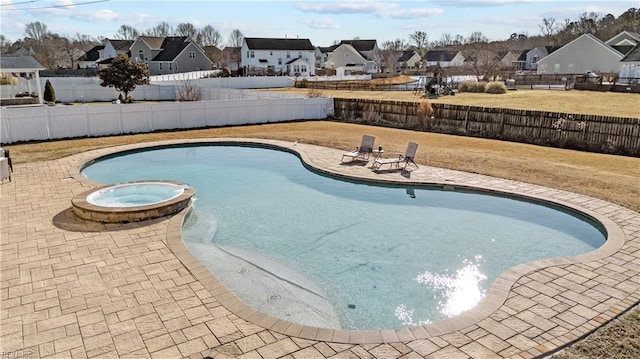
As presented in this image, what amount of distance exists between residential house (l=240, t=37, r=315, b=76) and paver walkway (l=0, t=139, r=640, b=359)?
178 ft

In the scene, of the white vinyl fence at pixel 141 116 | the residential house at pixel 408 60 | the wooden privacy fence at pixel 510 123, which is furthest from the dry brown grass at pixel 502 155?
the residential house at pixel 408 60

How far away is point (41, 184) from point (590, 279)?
1183 centimetres

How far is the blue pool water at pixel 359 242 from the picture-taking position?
19.6 feet

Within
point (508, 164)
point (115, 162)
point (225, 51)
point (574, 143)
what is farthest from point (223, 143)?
point (225, 51)

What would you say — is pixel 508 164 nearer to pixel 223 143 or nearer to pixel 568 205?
pixel 568 205

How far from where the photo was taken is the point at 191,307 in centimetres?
527

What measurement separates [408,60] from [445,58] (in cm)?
747

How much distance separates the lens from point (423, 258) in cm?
744

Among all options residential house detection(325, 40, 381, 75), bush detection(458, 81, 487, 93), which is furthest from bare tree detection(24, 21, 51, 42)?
bush detection(458, 81, 487, 93)

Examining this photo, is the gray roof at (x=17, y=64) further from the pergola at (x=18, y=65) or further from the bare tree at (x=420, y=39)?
the bare tree at (x=420, y=39)

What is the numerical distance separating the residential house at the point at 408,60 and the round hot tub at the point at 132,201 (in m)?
77.8

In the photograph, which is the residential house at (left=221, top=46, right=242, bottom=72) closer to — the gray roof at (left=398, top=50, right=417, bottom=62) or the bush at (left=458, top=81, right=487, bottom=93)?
the gray roof at (left=398, top=50, right=417, bottom=62)

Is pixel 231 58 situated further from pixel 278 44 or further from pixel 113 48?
pixel 113 48

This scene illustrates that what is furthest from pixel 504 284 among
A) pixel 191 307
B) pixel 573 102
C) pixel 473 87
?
pixel 473 87
